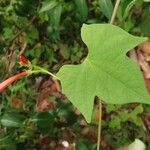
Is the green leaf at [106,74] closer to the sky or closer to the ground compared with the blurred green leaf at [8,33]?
closer to the sky

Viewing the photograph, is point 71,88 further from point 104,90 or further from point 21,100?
point 21,100

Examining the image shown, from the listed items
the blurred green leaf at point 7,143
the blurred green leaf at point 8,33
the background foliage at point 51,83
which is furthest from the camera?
the blurred green leaf at point 8,33

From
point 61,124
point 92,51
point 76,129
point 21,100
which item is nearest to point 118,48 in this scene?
point 92,51

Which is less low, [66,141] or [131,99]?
[131,99]

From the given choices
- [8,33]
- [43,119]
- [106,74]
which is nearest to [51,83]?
[8,33]

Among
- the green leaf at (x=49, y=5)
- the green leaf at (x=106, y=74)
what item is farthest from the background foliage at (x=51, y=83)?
the green leaf at (x=106, y=74)

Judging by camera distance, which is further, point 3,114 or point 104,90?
point 3,114

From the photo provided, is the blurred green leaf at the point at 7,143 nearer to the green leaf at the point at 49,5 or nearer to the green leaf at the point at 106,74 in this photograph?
the green leaf at the point at 49,5

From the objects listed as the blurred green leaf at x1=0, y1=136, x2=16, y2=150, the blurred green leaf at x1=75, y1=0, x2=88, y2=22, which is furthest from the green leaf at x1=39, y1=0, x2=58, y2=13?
the blurred green leaf at x1=0, y1=136, x2=16, y2=150
